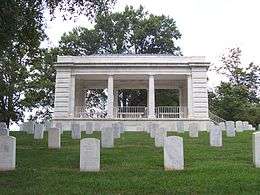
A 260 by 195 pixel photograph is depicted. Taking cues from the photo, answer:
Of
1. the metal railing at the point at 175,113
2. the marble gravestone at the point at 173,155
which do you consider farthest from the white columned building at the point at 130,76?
the marble gravestone at the point at 173,155

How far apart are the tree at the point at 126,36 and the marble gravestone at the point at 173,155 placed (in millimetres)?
36053

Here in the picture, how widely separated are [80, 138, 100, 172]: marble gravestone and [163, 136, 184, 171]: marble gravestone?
174cm

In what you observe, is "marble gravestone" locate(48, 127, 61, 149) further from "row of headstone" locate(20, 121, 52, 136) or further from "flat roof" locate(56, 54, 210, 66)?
"flat roof" locate(56, 54, 210, 66)

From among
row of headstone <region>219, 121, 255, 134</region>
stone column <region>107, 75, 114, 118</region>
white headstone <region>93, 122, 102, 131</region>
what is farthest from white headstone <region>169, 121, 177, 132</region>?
white headstone <region>93, 122, 102, 131</region>

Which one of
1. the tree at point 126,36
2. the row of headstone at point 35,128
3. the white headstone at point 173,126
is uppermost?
the tree at point 126,36

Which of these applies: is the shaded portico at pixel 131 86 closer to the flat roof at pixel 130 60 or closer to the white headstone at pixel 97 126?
the flat roof at pixel 130 60

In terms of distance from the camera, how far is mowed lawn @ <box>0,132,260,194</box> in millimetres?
9641

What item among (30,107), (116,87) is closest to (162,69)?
(116,87)

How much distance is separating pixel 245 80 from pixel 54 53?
61.0ft

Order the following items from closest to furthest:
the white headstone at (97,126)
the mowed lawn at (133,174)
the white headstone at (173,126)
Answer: the mowed lawn at (133,174), the white headstone at (97,126), the white headstone at (173,126)

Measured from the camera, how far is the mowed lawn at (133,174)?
9.64m

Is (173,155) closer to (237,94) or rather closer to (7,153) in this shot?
(7,153)

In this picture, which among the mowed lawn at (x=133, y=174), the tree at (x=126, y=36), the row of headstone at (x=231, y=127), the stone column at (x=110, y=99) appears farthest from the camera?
the tree at (x=126, y=36)

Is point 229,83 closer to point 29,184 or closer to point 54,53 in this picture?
point 54,53
